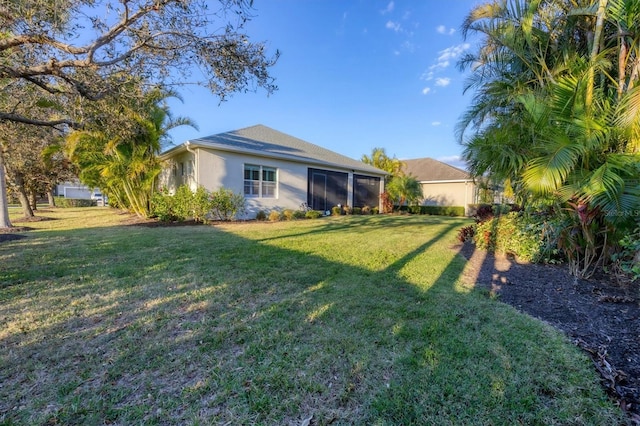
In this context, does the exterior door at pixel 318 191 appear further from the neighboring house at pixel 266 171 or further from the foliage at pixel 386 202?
the foliage at pixel 386 202

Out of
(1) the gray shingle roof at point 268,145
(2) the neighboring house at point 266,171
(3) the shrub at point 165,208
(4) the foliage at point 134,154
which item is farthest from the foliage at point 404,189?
(3) the shrub at point 165,208

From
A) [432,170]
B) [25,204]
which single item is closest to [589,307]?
[25,204]

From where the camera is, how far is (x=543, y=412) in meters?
1.94

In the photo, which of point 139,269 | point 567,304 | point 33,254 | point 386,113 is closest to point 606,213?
point 567,304

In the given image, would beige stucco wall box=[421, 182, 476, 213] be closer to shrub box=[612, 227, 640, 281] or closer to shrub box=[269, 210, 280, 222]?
shrub box=[269, 210, 280, 222]

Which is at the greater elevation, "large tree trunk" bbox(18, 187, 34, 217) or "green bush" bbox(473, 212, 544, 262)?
"large tree trunk" bbox(18, 187, 34, 217)

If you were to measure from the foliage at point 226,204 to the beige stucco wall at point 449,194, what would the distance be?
16.2 meters

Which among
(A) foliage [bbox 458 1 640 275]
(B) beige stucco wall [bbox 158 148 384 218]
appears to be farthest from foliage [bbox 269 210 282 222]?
(A) foliage [bbox 458 1 640 275]

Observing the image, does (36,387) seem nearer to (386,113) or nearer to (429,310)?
(429,310)

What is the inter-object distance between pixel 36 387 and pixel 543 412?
3.52 m

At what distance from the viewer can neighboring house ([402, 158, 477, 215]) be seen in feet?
70.0

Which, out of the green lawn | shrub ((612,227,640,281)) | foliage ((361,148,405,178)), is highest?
foliage ((361,148,405,178))

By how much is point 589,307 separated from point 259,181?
39.5 feet

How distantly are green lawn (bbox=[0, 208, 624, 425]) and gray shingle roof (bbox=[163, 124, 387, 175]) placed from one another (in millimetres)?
8214
